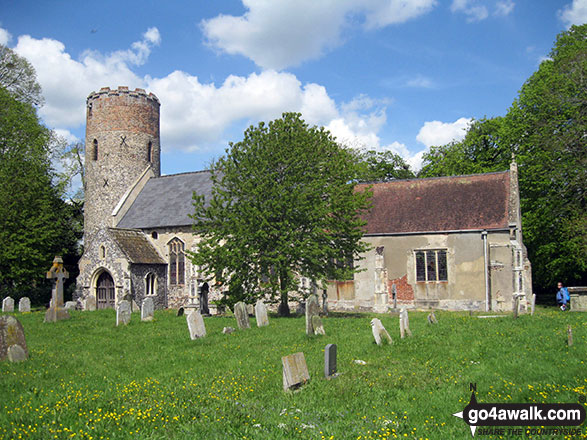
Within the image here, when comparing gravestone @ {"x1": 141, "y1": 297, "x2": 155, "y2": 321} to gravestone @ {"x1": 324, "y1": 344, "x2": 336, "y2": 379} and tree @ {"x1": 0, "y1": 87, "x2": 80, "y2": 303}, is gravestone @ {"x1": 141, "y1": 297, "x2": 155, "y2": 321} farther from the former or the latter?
tree @ {"x1": 0, "y1": 87, "x2": 80, "y2": 303}

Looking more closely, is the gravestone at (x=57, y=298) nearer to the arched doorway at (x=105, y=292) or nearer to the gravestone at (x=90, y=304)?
the gravestone at (x=90, y=304)

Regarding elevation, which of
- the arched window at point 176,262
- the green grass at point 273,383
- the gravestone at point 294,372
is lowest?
the green grass at point 273,383

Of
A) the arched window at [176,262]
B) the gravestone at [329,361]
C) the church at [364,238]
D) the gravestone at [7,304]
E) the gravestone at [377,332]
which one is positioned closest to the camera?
the gravestone at [329,361]

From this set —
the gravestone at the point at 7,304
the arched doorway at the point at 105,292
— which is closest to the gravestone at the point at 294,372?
the gravestone at the point at 7,304

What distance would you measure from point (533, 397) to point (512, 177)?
21.6 meters

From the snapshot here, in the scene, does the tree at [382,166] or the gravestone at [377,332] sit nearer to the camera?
the gravestone at [377,332]

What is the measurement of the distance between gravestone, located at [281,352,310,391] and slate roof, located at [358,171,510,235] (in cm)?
1939

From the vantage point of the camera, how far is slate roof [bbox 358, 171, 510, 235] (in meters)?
27.1

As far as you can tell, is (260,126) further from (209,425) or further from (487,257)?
(209,425)

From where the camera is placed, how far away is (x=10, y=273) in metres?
31.5

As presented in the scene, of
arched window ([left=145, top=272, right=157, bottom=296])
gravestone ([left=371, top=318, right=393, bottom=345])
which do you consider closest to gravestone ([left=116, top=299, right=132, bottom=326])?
gravestone ([left=371, top=318, right=393, bottom=345])

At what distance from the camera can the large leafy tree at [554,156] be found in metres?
27.2

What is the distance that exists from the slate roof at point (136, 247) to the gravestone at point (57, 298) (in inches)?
268

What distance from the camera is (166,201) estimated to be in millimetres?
35281
